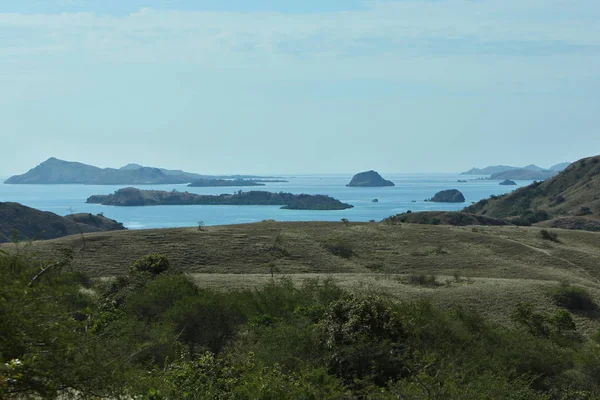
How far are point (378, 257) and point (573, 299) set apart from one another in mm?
25303

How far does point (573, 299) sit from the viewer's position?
4550 centimetres

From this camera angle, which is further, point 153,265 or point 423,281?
point 423,281

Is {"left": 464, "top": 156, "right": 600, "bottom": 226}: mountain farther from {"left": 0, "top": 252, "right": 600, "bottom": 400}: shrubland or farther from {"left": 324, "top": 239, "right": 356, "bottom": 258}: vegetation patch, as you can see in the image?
{"left": 0, "top": 252, "right": 600, "bottom": 400}: shrubland

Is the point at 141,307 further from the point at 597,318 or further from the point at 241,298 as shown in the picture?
the point at 597,318

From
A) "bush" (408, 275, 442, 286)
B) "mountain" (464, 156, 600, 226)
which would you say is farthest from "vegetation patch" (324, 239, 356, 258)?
"mountain" (464, 156, 600, 226)

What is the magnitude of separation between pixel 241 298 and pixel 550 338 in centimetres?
1829

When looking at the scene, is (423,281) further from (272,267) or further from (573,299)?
(272,267)

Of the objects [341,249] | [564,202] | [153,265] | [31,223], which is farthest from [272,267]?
[564,202]

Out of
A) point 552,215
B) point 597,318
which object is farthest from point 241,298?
point 552,215

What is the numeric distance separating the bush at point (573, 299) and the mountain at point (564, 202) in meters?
91.0

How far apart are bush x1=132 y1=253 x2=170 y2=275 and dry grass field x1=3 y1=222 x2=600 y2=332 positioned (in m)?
3.17

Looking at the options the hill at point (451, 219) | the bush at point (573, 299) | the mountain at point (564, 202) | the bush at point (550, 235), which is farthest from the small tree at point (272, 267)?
the mountain at point (564, 202)

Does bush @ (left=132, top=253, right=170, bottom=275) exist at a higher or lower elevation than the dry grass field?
higher

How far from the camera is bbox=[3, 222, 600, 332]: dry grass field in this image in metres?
48.2
